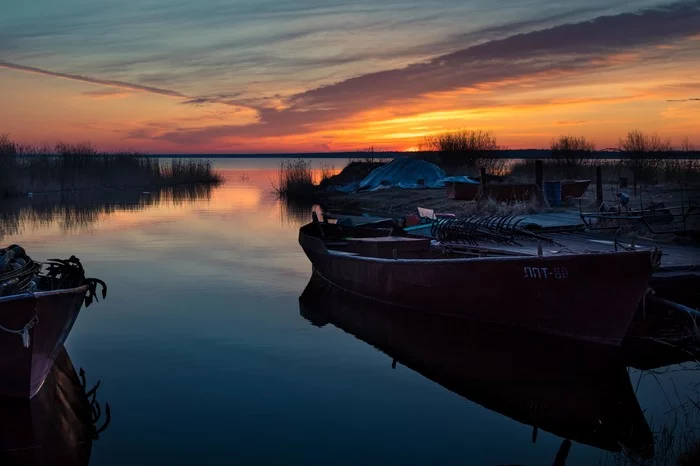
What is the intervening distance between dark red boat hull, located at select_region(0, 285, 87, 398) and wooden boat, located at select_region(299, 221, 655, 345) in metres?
6.72

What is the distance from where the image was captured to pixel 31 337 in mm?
8906

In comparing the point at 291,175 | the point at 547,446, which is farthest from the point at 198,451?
the point at 291,175

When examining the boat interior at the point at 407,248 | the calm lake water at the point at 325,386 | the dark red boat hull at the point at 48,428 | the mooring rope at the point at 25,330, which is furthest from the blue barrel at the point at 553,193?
the mooring rope at the point at 25,330

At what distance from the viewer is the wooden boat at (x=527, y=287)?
11406 mm

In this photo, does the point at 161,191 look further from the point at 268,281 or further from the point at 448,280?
the point at 448,280

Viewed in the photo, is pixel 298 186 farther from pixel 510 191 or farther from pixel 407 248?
pixel 407 248

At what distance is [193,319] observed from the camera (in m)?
15.1

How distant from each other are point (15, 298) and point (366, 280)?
882 centimetres

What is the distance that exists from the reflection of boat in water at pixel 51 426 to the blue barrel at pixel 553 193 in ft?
71.2

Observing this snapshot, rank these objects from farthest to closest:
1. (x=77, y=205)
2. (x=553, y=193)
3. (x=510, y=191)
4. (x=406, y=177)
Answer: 1. (x=406, y=177)
2. (x=77, y=205)
3. (x=553, y=193)
4. (x=510, y=191)

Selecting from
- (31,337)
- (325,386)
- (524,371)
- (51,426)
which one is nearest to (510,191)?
(524,371)

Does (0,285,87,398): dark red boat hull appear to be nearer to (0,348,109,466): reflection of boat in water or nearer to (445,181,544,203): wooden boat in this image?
(0,348,109,466): reflection of boat in water

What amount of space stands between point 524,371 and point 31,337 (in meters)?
7.18

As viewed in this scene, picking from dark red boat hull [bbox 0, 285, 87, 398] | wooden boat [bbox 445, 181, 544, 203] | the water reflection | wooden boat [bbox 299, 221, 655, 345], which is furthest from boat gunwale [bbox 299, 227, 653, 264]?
the water reflection
